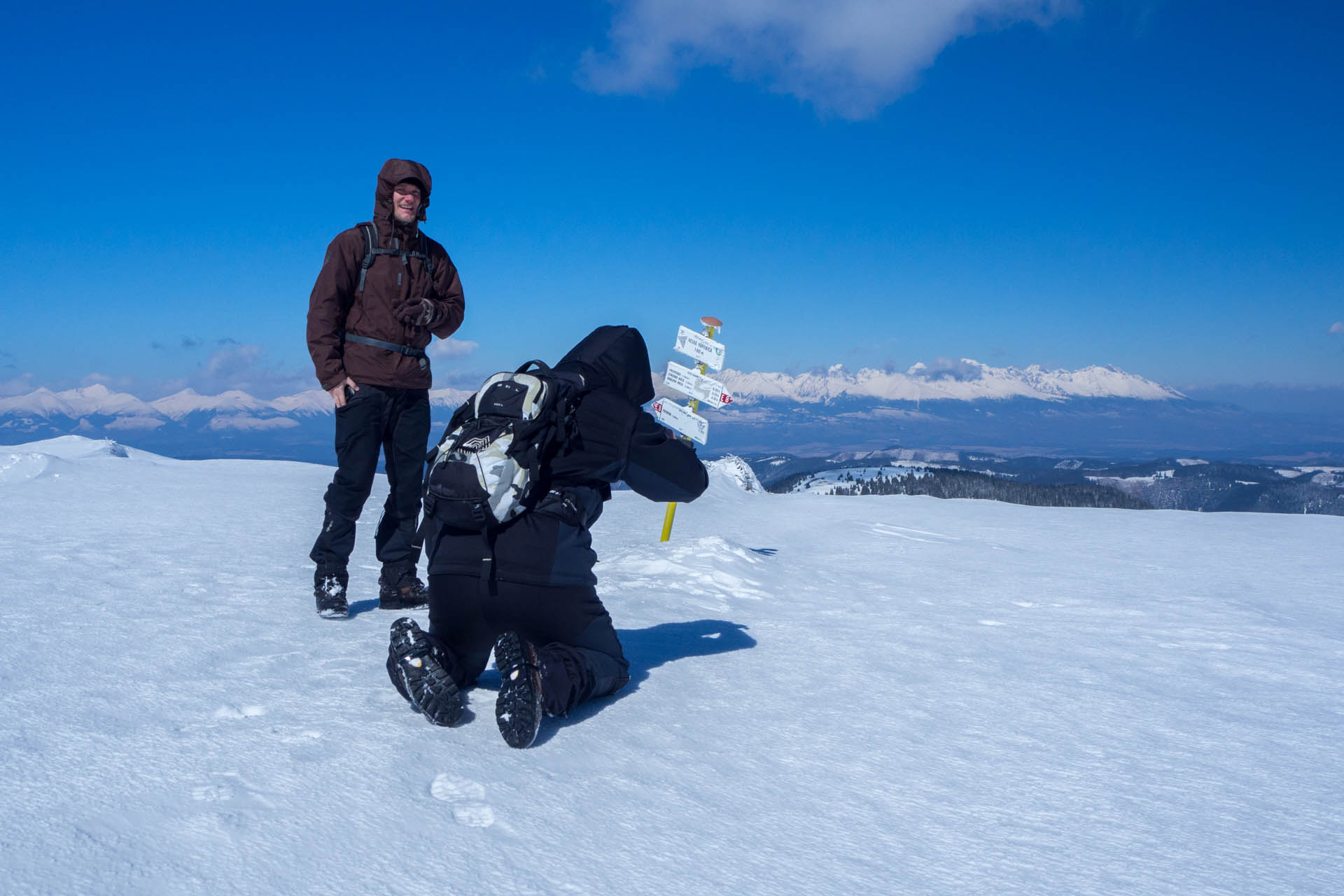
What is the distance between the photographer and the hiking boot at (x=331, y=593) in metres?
4.15

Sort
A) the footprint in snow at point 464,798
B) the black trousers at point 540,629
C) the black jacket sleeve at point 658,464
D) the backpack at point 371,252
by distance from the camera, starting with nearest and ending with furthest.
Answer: the footprint in snow at point 464,798, the black trousers at point 540,629, the black jacket sleeve at point 658,464, the backpack at point 371,252

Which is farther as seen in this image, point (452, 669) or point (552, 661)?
point (452, 669)

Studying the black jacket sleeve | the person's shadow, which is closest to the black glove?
the black jacket sleeve

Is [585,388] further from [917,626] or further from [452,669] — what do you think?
[917,626]

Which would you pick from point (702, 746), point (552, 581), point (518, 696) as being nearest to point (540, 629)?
point (552, 581)

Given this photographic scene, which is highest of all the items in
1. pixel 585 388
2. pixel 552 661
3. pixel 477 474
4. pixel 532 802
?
pixel 585 388

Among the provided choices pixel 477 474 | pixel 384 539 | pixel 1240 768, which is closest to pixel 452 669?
pixel 477 474

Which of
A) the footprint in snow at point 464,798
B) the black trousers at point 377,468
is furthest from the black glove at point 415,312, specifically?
the footprint in snow at point 464,798

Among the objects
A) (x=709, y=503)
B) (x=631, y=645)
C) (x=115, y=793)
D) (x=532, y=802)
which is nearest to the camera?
(x=115, y=793)

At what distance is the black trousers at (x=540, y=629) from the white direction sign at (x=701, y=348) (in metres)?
5.40

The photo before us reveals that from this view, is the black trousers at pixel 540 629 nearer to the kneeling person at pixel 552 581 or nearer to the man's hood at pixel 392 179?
the kneeling person at pixel 552 581

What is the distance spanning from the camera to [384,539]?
180 inches

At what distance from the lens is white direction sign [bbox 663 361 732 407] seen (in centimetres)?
775

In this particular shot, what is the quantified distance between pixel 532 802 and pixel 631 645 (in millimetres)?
1892
